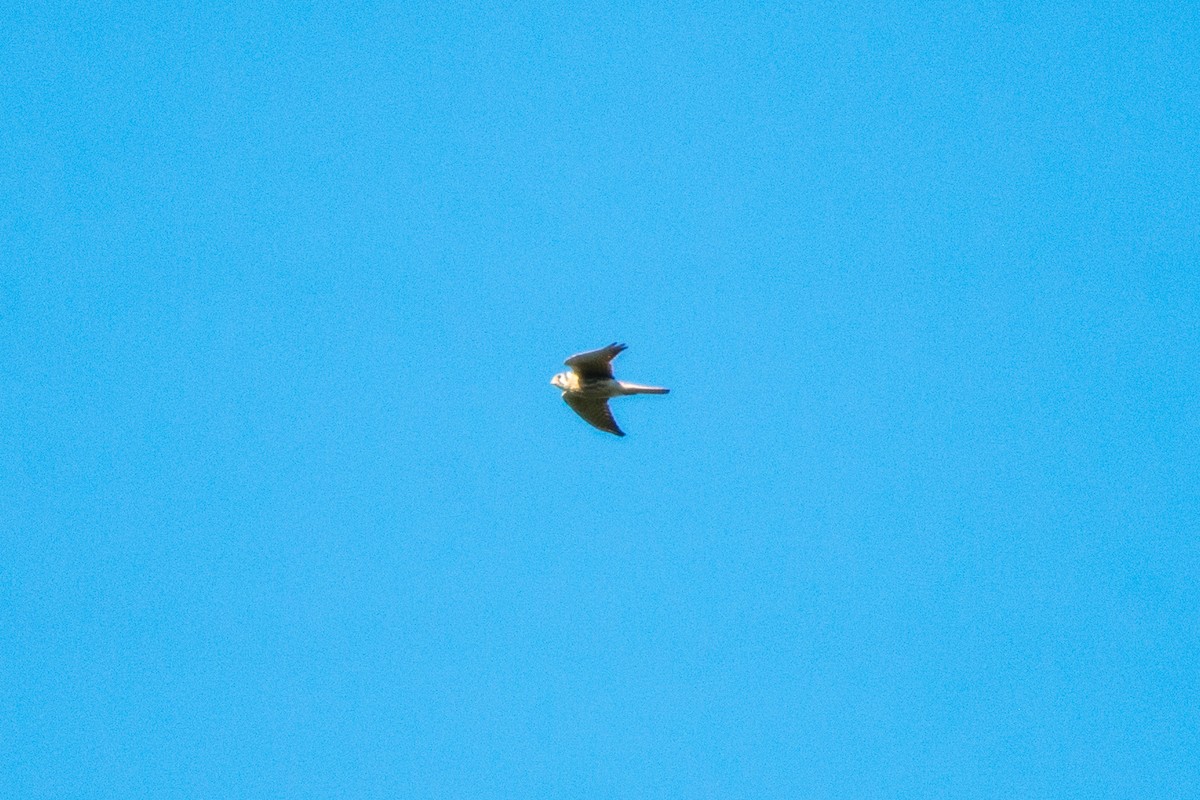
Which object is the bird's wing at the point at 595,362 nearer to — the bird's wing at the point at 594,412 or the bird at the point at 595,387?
the bird at the point at 595,387

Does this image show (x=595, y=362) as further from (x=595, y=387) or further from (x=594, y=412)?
(x=594, y=412)

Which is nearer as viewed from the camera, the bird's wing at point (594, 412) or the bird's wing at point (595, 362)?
the bird's wing at point (595, 362)

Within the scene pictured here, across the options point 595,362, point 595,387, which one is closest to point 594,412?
point 595,387

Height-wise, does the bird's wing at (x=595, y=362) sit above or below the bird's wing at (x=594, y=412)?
below

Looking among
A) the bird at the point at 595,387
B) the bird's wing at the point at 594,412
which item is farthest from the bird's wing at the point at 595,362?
the bird's wing at the point at 594,412

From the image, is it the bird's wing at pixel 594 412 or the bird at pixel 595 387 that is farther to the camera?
the bird's wing at pixel 594 412
